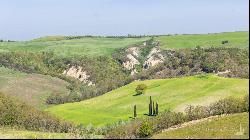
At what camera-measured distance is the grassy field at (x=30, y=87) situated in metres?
167

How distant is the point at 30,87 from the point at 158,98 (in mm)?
64814

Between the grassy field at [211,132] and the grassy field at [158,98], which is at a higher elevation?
the grassy field at [211,132]

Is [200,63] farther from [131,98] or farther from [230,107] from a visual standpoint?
[230,107]

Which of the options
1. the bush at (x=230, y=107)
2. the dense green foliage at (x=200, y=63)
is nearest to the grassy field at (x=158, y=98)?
the dense green foliage at (x=200, y=63)

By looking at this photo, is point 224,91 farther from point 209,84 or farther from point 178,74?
point 178,74

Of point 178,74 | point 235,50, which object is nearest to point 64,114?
point 178,74

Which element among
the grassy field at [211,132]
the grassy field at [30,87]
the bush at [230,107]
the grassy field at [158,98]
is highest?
the grassy field at [211,132]

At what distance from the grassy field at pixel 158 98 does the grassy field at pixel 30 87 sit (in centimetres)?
2756

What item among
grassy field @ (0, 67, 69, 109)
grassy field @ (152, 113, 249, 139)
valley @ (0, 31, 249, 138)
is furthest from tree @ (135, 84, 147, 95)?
grassy field @ (152, 113, 249, 139)

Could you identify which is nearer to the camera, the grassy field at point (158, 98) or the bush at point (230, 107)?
the bush at point (230, 107)

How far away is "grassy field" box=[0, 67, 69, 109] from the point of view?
167 meters

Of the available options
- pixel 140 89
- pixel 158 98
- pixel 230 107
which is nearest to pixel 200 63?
pixel 140 89

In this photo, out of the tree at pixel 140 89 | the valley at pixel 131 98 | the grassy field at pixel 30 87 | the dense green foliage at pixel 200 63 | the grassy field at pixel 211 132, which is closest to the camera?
the grassy field at pixel 211 132

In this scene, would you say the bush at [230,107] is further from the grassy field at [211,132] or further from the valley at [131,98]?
the grassy field at [211,132]
